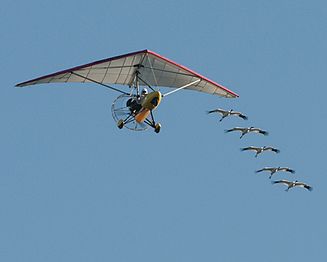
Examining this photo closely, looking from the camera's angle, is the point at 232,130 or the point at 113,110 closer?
the point at 113,110

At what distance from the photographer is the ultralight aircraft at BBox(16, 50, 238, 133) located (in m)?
122

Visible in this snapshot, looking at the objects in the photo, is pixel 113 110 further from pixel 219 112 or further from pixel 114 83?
pixel 219 112

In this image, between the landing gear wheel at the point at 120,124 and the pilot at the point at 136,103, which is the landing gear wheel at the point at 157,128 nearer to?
the pilot at the point at 136,103

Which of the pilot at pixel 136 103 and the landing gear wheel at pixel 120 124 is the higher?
the pilot at pixel 136 103

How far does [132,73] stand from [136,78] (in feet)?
1.77

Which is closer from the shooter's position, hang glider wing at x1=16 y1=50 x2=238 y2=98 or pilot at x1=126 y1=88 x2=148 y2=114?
pilot at x1=126 y1=88 x2=148 y2=114

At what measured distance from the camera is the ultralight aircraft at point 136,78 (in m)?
122

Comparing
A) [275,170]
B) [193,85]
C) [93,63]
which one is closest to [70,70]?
[93,63]

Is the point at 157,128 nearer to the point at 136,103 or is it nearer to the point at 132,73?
the point at 136,103

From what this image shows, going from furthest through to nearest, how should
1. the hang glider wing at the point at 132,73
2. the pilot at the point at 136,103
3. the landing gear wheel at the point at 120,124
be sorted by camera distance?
the hang glider wing at the point at 132,73 → the landing gear wheel at the point at 120,124 → the pilot at the point at 136,103

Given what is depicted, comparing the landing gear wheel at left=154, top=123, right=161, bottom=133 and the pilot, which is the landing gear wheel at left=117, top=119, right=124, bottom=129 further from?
the landing gear wheel at left=154, top=123, right=161, bottom=133

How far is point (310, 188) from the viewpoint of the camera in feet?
425

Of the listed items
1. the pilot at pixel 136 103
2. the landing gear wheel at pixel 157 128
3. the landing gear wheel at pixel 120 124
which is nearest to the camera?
the landing gear wheel at pixel 157 128

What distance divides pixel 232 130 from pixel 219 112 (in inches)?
68.5
